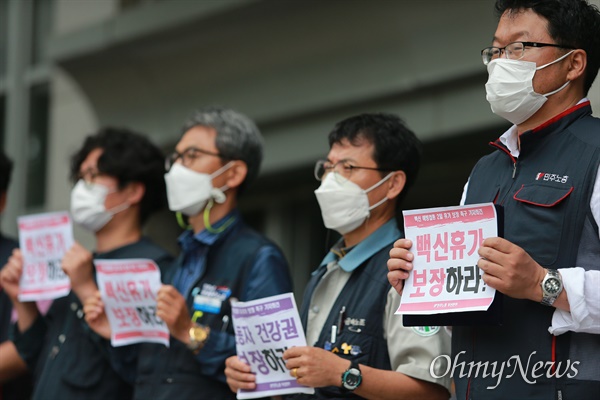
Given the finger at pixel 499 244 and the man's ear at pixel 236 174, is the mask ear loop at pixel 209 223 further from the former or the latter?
the finger at pixel 499 244

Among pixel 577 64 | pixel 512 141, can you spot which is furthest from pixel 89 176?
pixel 577 64

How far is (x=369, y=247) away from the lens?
16.3 feet

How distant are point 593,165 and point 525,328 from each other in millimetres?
591

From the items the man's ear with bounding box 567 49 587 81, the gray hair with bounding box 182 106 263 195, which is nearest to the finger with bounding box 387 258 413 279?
the man's ear with bounding box 567 49 587 81

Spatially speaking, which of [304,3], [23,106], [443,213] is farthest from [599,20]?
[23,106]

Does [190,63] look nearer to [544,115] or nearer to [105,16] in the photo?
[105,16]

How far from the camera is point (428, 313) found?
12.7 feet

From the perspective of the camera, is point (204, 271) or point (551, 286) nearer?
point (551, 286)

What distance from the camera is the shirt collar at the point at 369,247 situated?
493 centimetres

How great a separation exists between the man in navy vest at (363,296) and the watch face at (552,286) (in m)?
0.98

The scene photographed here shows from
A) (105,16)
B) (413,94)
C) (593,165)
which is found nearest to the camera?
(593,165)

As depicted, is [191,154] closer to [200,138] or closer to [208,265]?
[200,138]

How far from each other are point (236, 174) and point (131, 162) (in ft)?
2.73

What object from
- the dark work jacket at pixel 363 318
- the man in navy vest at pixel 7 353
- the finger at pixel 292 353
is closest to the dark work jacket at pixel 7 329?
the man in navy vest at pixel 7 353
